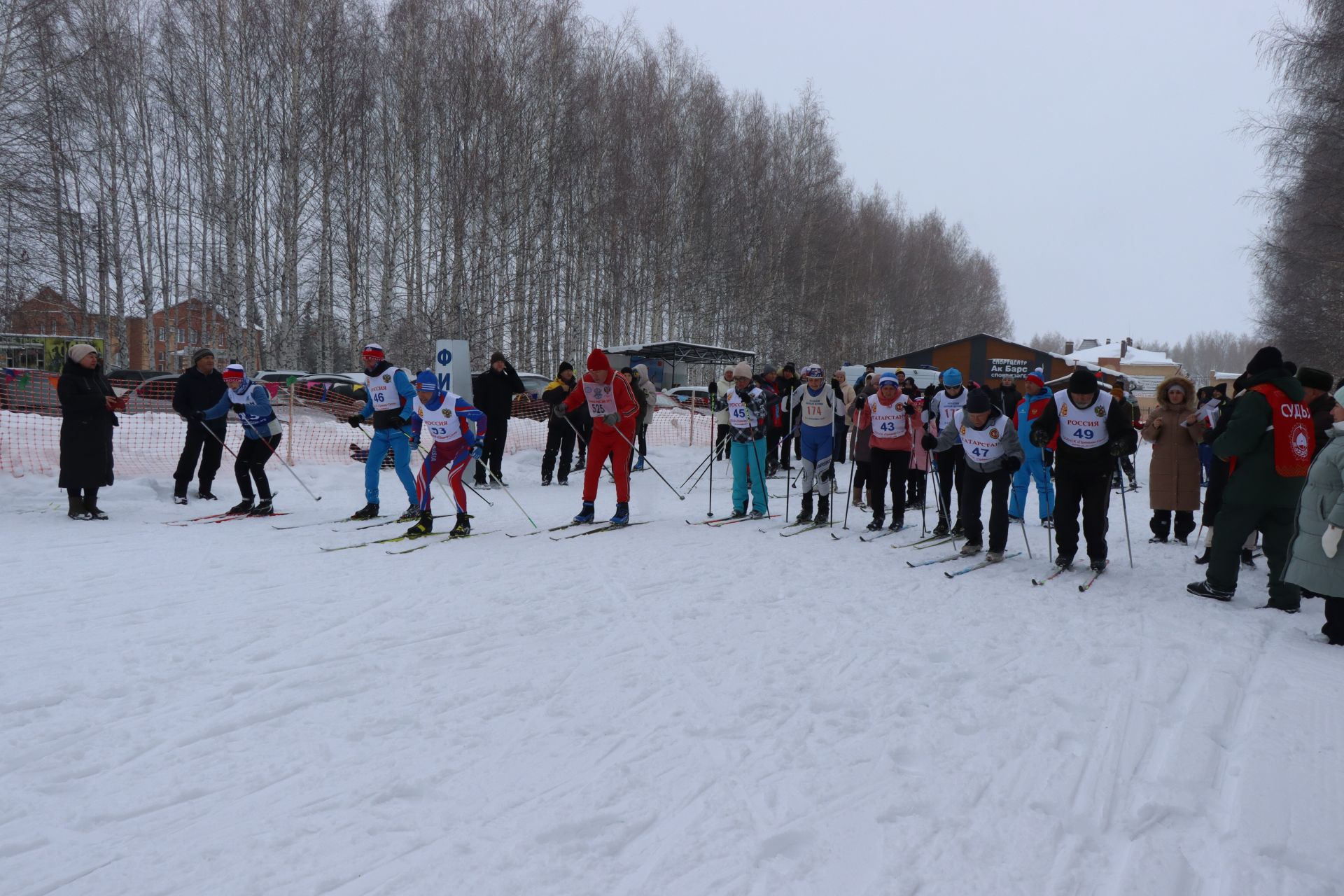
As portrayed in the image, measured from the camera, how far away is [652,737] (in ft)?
10.4

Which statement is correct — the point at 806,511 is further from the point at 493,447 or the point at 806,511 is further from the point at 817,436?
the point at 493,447

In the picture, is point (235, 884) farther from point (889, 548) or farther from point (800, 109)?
point (800, 109)

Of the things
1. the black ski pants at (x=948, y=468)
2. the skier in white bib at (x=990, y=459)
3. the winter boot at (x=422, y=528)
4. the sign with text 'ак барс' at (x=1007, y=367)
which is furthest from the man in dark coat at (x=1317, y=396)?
the sign with text 'ак барс' at (x=1007, y=367)

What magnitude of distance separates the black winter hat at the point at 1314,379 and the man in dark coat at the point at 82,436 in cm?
1037

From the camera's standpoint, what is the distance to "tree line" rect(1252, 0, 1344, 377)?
16.0m

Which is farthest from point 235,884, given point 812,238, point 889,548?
point 812,238

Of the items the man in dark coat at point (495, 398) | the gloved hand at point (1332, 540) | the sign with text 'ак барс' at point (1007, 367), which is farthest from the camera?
the sign with text 'ак барс' at point (1007, 367)

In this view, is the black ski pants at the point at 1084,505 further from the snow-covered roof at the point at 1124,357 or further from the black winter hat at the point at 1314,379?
the snow-covered roof at the point at 1124,357

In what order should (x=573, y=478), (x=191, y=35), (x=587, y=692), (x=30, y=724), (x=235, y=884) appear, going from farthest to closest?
(x=191, y=35), (x=573, y=478), (x=587, y=692), (x=30, y=724), (x=235, y=884)

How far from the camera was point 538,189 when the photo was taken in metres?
23.8

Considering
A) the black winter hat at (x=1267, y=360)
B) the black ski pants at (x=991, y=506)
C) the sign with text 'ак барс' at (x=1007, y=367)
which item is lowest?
the black ski pants at (x=991, y=506)

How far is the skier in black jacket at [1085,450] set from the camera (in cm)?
623

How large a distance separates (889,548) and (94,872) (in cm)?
633

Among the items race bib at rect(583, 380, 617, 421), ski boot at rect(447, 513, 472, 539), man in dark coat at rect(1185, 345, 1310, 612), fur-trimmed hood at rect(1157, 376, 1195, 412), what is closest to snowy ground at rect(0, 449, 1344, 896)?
man in dark coat at rect(1185, 345, 1310, 612)
